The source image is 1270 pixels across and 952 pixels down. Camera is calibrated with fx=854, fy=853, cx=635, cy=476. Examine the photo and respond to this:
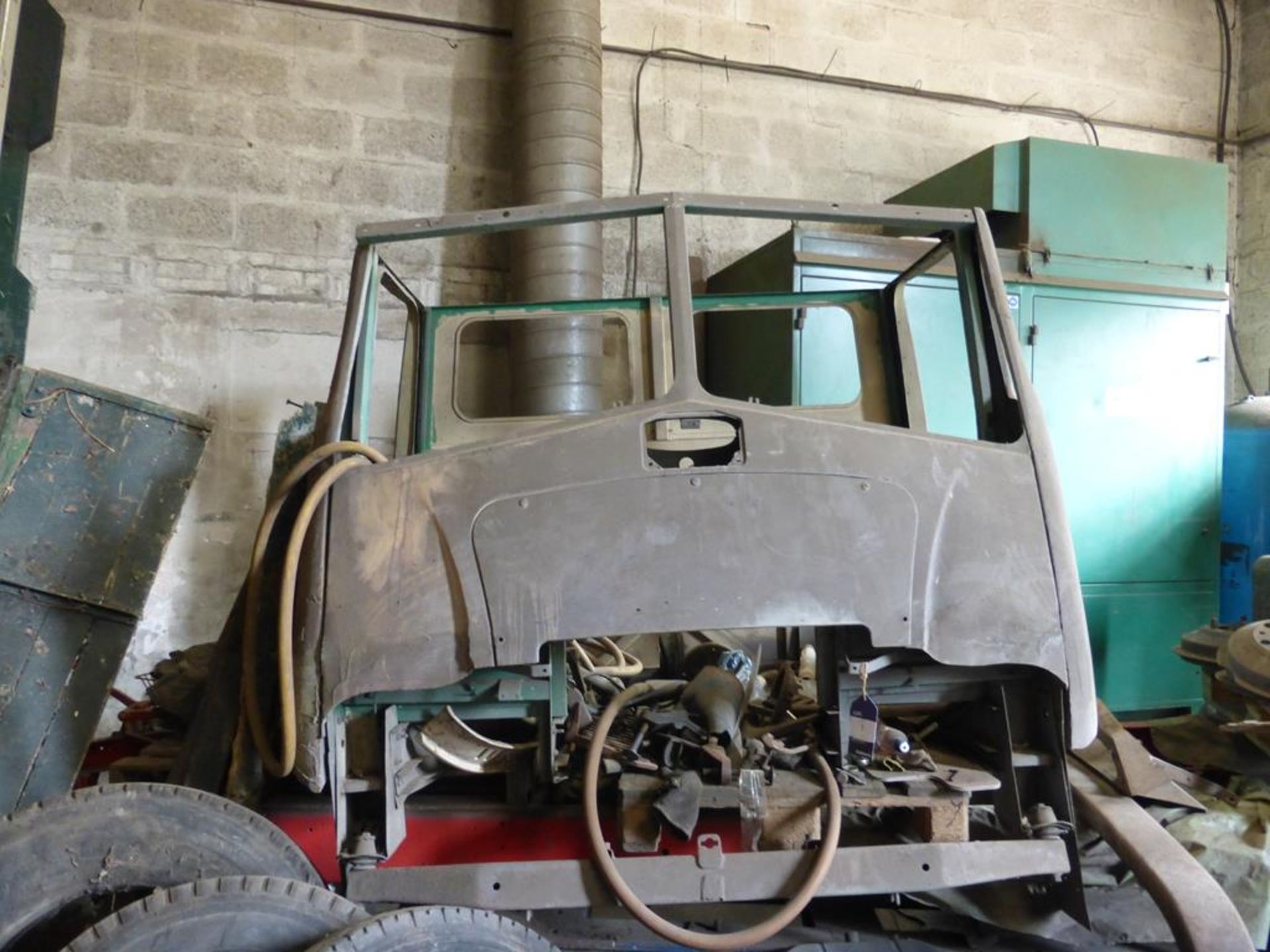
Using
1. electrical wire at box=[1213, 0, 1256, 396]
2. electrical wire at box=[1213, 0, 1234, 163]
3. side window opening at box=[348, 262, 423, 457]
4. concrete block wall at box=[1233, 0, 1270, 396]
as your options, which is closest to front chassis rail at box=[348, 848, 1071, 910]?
side window opening at box=[348, 262, 423, 457]

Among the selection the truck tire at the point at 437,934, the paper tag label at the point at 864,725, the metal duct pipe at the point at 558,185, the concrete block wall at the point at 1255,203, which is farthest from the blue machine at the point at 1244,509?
the truck tire at the point at 437,934

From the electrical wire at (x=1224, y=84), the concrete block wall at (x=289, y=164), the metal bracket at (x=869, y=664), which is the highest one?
the electrical wire at (x=1224, y=84)

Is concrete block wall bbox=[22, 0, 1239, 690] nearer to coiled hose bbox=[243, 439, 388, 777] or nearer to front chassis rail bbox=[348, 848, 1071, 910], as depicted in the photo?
coiled hose bbox=[243, 439, 388, 777]

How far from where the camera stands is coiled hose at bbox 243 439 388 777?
1.82 meters

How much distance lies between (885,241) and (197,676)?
3.19 meters

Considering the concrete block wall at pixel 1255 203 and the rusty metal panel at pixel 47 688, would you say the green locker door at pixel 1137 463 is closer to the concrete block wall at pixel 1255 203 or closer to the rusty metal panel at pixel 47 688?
the concrete block wall at pixel 1255 203

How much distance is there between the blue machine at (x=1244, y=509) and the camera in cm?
423

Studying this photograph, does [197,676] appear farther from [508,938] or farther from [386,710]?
[508,938]

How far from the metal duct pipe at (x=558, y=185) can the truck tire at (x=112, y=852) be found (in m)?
2.24

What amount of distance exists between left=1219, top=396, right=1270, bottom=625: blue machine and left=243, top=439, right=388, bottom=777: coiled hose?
4290 mm

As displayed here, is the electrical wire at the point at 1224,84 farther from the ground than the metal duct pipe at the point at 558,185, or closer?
farther from the ground

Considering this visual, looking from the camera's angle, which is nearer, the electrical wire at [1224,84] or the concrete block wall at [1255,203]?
the concrete block wall at [1255,203]

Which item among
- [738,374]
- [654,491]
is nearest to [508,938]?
[654,491]

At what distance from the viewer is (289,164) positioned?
166 inches
